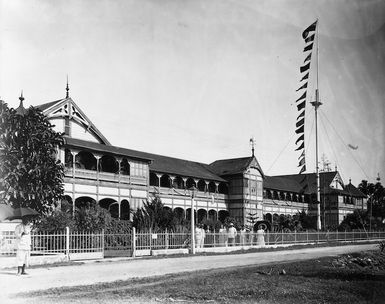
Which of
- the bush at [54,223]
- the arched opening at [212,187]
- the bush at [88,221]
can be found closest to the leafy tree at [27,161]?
the bush at [54,223]

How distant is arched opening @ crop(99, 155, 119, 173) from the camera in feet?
117

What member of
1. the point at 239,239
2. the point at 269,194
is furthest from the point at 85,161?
the point at 269,194

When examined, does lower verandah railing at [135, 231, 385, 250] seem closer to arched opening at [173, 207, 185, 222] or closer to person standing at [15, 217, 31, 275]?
arched opening at [173, 207, 185, 222]

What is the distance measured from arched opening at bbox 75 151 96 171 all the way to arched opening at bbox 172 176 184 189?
8841 mm

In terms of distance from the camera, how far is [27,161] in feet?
61.5

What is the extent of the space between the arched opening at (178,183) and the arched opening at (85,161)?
8.84m

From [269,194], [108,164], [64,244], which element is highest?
[108,164]

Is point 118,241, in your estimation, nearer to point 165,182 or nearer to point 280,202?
point 165,182

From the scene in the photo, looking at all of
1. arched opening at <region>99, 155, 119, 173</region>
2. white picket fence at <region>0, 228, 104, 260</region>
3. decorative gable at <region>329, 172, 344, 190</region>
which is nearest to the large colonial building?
arched opening at <region>99, 155, 119, 173</region>

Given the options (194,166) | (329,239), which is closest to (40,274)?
(329,239)

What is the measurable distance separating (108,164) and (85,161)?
2.43 meters

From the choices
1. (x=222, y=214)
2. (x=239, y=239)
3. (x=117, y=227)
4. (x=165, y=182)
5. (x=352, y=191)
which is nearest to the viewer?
(x=117, y=227)

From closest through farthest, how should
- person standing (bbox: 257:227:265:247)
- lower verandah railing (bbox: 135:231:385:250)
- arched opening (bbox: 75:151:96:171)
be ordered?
lower verandah railing (bbox: 135:231:385:250), person standing (bbox: 257:227:265:247), arched opening (bbox: 75:151:96:171)

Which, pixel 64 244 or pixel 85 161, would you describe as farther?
pixel 85 161
